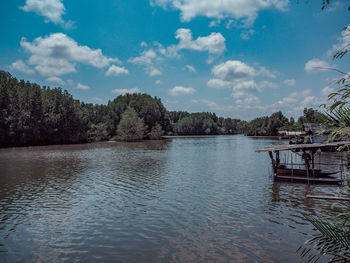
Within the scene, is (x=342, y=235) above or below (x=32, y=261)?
above

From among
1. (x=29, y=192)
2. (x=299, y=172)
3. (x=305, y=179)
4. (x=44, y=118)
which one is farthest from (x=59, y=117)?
(x=305, y=179)

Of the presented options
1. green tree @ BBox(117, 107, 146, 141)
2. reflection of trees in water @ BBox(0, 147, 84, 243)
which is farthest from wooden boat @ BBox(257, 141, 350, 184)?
green tree @ BBox(117, 107, 146, 141)

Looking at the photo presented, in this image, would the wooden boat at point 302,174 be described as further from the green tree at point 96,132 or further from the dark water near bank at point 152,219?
the green tree at point 96,132

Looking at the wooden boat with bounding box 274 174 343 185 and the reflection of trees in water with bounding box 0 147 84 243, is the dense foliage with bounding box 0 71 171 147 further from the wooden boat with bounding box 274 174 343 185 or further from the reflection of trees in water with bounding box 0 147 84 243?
the wooden boat with bounding box 274 174 343 185

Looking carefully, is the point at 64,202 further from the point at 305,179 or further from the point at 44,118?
the point at 44,118

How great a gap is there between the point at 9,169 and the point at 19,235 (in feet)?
70.8

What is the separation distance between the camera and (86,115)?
98.1 metres

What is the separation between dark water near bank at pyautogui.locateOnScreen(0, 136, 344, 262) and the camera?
378 inches

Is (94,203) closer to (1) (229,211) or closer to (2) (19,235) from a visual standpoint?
(2) (19,235)

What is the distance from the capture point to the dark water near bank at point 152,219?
9.59 meters

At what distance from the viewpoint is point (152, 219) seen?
42.8 ft

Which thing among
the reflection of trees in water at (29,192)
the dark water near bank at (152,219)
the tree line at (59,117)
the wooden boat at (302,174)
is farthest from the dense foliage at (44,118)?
the wooden boat at (302,174)

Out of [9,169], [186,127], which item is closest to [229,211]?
[9,169]

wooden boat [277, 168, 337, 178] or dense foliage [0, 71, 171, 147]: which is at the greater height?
dense foliage [0, 71, 171, 147]
